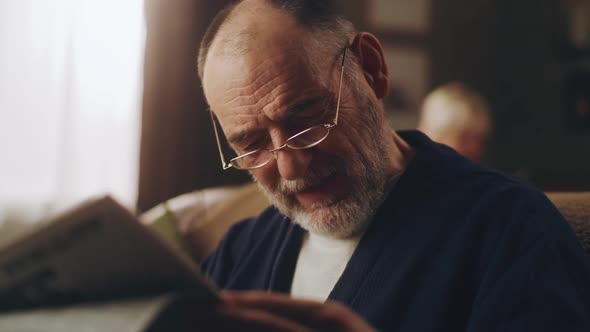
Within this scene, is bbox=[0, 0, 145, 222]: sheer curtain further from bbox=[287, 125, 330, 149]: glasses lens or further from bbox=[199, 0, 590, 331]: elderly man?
bbox=[287, 125, 330, 149]: glasses lens

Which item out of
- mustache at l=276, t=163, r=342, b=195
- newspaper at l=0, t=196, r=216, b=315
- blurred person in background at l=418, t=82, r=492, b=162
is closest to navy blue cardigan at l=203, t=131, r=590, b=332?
mustache at l=276, t=163, r=342, b=195

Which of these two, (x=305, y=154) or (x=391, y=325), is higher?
(x=305, y=154)

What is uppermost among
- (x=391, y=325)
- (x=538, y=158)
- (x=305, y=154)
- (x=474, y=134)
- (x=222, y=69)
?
(x=222, y=69)

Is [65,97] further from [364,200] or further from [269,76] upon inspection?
[364,200]

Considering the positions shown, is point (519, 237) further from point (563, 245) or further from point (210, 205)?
point (210, 205)

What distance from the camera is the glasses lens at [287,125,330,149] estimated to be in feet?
3.22

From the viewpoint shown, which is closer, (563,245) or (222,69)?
(563,245)

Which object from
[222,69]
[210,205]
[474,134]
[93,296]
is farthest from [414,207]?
[474,134]

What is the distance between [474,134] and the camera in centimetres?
279

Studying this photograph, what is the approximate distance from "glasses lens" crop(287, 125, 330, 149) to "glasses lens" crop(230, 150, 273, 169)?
2.6 inches

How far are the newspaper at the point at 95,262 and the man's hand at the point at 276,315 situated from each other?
1.0 inches

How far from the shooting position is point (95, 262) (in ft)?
1.47

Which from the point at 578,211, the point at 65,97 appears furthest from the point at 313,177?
the point at 65,97

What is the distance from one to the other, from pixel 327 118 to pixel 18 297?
66 cm
